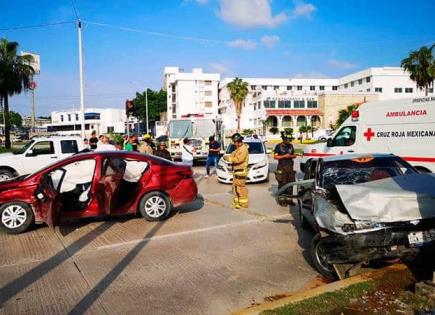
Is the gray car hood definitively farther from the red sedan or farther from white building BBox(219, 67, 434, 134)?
white building BBox(219, 67, 434, 134)

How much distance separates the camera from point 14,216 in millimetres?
6910

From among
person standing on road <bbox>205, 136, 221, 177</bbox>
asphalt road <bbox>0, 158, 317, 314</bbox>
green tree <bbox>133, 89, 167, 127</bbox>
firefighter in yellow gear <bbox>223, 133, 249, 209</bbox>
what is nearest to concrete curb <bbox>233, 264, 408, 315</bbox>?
asphalt road <bbox>0, 158, 317, 314</bbox>

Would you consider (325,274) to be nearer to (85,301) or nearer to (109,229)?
(85,301)

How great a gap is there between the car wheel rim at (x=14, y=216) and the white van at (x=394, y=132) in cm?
913

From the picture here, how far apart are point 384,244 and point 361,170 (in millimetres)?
2096

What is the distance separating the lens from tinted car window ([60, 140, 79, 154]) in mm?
13391

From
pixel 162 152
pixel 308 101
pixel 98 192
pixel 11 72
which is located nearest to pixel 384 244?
pixel 98 192

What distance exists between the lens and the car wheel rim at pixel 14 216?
271 inches

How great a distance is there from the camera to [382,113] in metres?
10.9

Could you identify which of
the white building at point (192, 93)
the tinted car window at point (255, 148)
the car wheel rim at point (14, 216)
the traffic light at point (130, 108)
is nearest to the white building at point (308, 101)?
the white building at point (192, 93)

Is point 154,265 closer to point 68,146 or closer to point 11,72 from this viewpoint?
point 68,146

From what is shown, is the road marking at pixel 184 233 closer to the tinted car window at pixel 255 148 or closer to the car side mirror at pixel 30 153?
the tinted car window at pixel 255 148

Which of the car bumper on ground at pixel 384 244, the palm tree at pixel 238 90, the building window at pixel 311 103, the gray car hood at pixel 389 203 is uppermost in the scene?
the palm tree at pixel 238 90

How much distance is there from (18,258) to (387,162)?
5.96 meters
